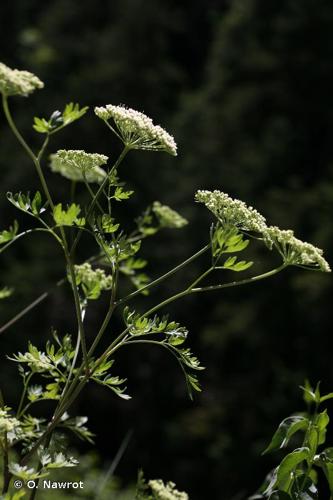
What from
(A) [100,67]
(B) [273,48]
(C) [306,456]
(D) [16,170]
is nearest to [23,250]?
(D) [16,170]

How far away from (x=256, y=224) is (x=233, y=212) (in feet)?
0.14

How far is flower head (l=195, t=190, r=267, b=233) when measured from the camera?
1183 millimetres

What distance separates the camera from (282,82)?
291 inches

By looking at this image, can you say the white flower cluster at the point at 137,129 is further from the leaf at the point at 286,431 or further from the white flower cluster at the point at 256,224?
the leaf at the point at 286,431

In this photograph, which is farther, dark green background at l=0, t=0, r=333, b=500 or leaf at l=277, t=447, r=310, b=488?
dark green background at l=0, t=0, r=333, b=500

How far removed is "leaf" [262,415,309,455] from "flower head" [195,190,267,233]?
311 millimetres

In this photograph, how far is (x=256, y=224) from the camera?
1179 mm

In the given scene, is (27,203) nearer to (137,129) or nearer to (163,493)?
(137,129)

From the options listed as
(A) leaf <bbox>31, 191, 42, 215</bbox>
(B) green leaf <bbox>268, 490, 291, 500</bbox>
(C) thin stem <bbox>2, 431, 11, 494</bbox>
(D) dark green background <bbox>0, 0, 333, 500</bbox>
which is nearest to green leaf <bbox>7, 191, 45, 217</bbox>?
(A) leaf <bbox>31, 191, 42, 215</bbox>

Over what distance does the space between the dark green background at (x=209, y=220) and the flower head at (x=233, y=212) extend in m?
4.59

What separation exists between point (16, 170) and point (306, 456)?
7.83 meters

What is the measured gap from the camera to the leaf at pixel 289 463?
1173 millimetres

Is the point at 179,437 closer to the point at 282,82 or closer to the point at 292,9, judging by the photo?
the point at 282,82

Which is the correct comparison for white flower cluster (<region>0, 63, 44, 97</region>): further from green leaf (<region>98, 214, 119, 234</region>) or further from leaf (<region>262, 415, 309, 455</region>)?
leaf (<region>262, 415, 309, 455</region>)
